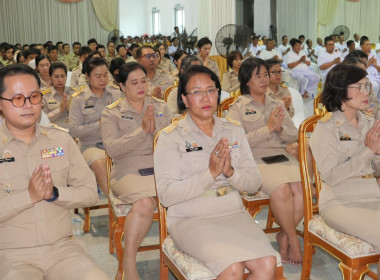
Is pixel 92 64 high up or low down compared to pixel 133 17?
down

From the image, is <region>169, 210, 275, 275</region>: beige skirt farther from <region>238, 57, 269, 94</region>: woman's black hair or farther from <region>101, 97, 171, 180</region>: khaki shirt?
<region>238, 57, 269, 94</region>: woman's black hair

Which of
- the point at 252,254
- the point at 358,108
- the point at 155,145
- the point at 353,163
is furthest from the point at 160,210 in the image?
the point at 358,108

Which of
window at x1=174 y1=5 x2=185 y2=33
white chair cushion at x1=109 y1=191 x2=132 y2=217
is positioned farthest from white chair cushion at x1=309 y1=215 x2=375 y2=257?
window at x1=174 y1=5 x2=185 y2=33

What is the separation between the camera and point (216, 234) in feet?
6.50

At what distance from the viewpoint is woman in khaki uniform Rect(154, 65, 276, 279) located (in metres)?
1.93

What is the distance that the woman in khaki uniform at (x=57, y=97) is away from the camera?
166 inches

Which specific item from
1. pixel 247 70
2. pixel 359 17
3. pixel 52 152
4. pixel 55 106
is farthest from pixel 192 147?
pixel 359 17

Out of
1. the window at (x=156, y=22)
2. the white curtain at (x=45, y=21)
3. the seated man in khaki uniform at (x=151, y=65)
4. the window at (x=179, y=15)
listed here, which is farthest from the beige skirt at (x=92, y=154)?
the window at (x=156, y=22)

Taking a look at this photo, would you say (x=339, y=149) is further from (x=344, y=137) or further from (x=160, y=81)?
(x=160, y=81)

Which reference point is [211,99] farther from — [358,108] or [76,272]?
[76,272]

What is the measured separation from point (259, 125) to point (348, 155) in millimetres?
911

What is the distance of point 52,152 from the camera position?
1932 mm

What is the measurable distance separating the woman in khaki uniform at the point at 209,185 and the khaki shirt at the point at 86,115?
1.45 meters

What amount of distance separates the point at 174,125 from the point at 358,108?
0.88m
